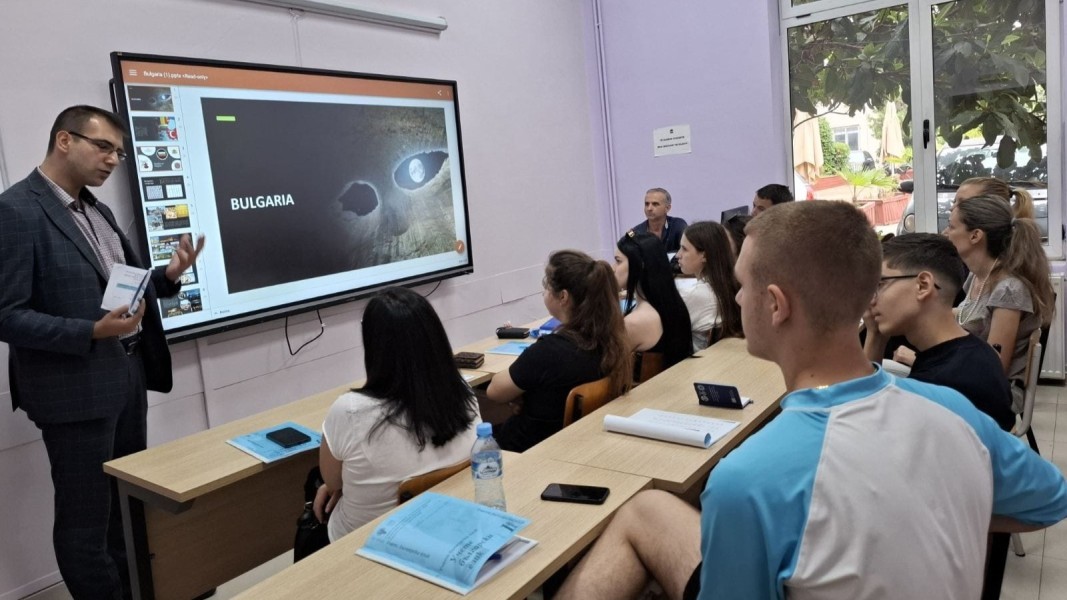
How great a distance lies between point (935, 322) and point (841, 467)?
4.13ft

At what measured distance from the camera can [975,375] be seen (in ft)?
5.94

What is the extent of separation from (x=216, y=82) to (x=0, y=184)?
101 cm

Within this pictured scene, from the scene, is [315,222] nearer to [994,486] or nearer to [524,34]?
[524,34]

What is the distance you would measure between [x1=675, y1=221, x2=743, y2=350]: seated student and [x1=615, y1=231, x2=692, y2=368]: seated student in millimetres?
264

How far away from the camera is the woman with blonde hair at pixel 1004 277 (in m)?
2.69

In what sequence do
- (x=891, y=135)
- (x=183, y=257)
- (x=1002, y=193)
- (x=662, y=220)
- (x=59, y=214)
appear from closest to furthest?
(x=59, y=214) < (x=183, y=257) < (x=1002, y=193) < (x=891, y=135) < (x=662, y=220)

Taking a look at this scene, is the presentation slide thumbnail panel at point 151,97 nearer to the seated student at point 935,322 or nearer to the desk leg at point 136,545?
the desk leg at point 136,545

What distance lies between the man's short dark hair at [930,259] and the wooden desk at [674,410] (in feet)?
2.02

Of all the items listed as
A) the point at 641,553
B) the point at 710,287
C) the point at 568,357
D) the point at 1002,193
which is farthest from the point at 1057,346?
the point at 641,553

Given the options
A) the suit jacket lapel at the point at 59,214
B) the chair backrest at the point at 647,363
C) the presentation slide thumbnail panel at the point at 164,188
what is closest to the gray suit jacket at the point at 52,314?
the suit jacket lapel at the point at 59,214

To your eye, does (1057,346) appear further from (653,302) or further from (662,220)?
(653,302)

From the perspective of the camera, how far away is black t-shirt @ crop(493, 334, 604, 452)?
2506 mm

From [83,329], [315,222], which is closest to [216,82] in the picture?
[315,222]

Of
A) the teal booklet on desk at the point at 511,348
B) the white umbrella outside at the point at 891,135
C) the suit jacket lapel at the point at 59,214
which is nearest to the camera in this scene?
the suit jacket lapel at the point at 59,214
